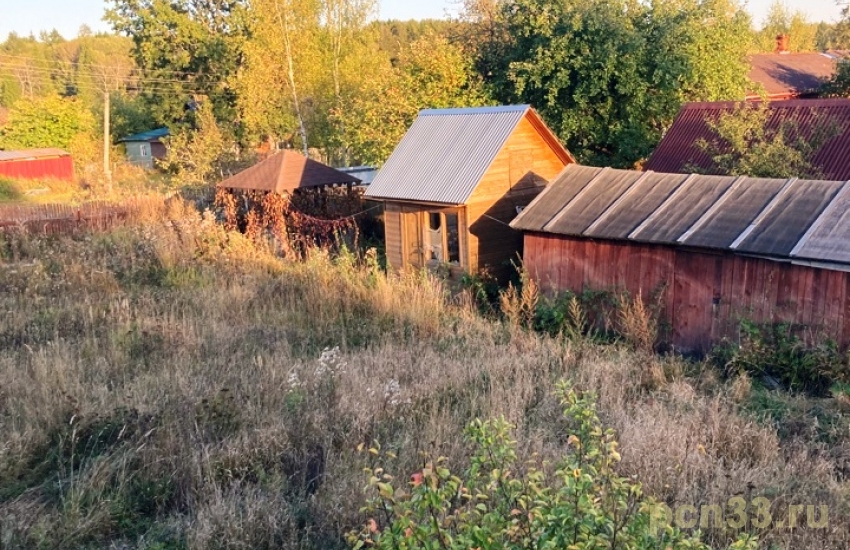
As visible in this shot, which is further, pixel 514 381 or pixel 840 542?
pixel 514 381

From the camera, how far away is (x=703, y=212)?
992 cm

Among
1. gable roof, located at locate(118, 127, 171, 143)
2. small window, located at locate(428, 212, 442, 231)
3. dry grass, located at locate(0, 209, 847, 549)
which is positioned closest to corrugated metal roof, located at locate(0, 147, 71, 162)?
gable roof, located at locate(118, 127, 171, 143)

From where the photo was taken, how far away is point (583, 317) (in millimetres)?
10656

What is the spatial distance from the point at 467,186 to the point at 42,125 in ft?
122

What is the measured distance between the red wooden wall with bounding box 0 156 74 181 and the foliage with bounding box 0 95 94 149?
330 cm

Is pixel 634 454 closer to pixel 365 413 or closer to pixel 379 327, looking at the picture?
pixel 365 413

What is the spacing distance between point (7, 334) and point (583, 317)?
8285 mm

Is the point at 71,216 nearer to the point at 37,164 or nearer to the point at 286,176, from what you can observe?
the point at 286,176

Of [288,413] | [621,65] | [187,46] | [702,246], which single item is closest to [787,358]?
[702,246]

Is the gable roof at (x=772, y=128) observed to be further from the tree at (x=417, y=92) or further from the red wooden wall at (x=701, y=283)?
the tree at (x=417, y=92)

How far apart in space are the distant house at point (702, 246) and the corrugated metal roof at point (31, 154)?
108ft

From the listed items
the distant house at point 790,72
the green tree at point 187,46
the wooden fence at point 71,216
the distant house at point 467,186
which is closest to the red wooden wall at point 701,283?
the distant house at point 467,186

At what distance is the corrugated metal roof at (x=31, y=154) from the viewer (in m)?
34.6

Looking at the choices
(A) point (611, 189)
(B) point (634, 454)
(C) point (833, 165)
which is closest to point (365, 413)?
(B) point (634, 454)
